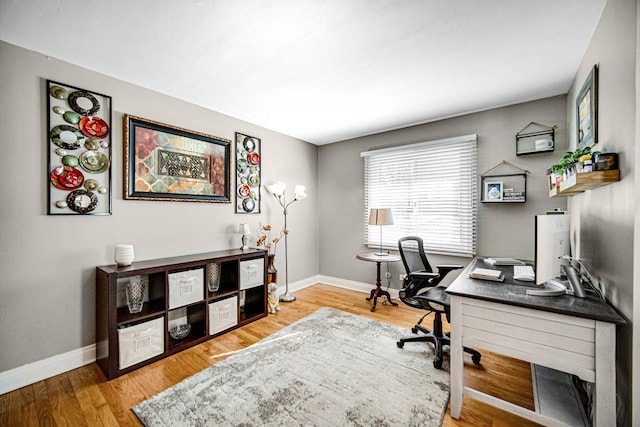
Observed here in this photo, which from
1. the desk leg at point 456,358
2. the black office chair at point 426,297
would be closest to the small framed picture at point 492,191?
the black office chair at point 426,297

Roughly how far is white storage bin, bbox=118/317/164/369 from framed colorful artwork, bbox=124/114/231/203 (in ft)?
3.80

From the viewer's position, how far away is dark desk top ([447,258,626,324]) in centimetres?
122

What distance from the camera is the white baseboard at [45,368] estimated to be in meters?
1.84

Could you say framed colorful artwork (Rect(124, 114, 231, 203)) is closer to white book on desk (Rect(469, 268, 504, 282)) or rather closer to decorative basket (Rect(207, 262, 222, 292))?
decorative basket (Rect(207, 262, 222, 292))

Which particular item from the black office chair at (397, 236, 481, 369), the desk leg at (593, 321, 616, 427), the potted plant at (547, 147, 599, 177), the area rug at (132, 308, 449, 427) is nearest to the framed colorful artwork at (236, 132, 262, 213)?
the area rug at (132, 308, 449, 427)

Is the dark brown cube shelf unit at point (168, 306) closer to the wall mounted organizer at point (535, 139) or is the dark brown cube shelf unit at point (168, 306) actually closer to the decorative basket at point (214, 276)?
the decorative basket at point (214, 276)

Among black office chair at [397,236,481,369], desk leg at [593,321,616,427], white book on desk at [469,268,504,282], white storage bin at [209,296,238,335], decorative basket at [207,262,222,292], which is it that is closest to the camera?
desk leg at [593,321,616,427]

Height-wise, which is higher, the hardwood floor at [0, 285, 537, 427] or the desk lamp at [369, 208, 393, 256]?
the desk lamp at [369, 208, 393, 256]

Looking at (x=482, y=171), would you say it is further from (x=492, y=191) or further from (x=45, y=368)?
(x=45, y=368)

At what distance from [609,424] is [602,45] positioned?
6.81 ft

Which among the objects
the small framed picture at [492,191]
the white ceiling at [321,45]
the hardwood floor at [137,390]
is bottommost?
the hardwood floor at [137,390]

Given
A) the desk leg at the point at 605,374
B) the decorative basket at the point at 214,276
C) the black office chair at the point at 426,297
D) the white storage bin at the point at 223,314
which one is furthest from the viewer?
the decorative basket at the point at 214,276

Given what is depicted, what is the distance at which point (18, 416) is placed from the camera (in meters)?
1.60

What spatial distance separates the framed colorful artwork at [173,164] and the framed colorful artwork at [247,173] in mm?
161
